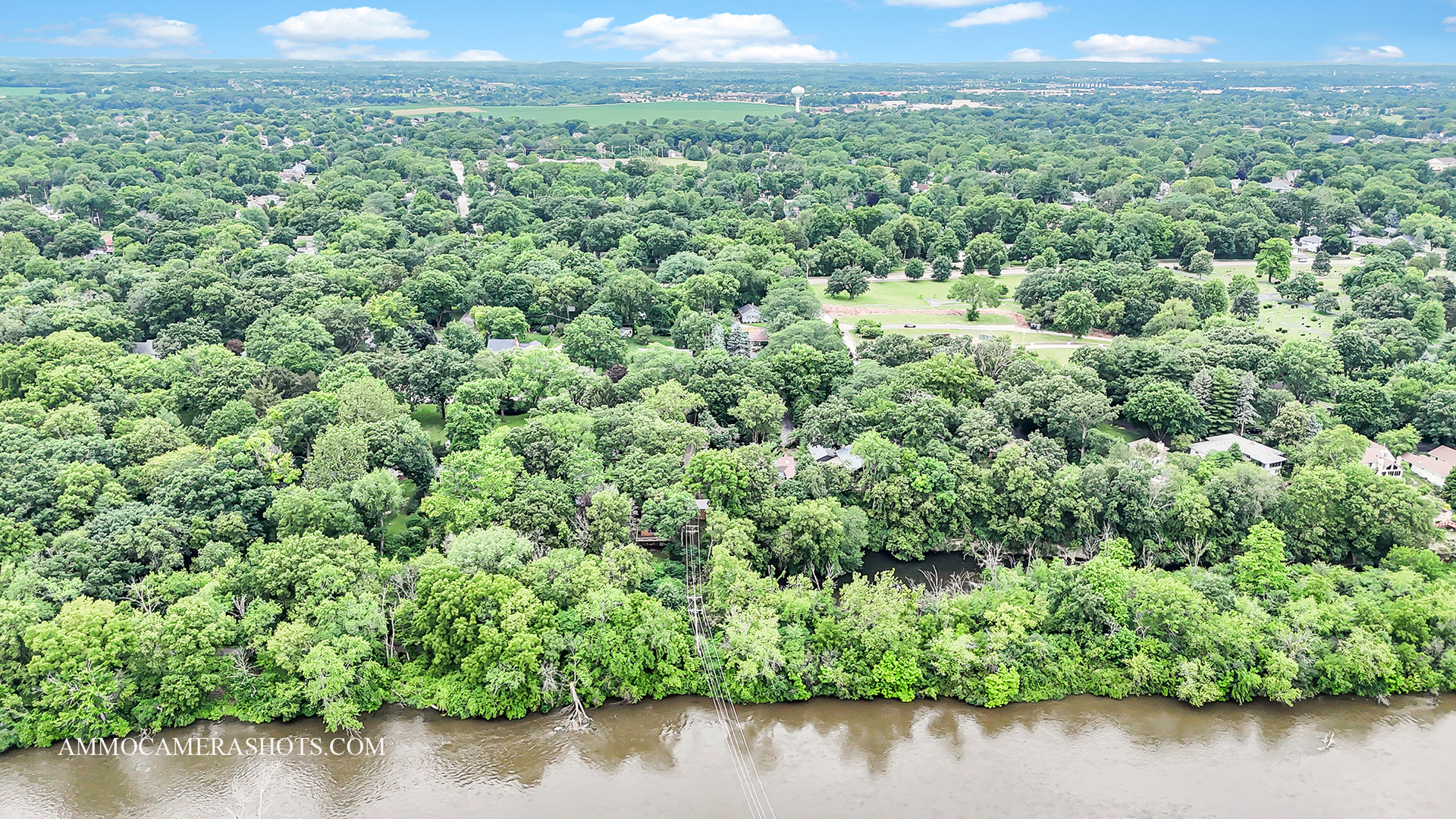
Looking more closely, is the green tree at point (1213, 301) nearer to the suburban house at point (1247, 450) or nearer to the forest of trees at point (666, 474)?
the forest of trees at point (666, 474)

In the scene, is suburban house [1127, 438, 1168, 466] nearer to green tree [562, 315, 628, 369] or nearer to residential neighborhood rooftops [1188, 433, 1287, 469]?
residential neighborhood rooftops [1188, 433, 1287, 469]

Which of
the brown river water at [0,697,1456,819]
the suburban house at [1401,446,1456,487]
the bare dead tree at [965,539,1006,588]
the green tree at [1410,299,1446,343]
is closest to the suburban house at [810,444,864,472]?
the bare dead tree at [965,539,1006,588]

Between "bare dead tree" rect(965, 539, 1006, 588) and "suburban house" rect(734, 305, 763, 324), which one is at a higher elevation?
"suburban house" rect(734, 305, 763, 324)

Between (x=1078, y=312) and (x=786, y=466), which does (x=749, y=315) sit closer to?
(x=1078, y=312)

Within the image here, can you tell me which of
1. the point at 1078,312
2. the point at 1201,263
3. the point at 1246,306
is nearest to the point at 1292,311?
the point at 1246,306

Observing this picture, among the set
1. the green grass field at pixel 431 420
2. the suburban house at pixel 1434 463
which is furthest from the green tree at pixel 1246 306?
the green grass field at pixel 431 420

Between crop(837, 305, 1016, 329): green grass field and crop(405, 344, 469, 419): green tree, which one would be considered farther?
crop(837, 305, 1016, 329): green grass field

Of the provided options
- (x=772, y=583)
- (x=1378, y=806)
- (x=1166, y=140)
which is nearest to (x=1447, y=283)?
(x=1378, y=806)
